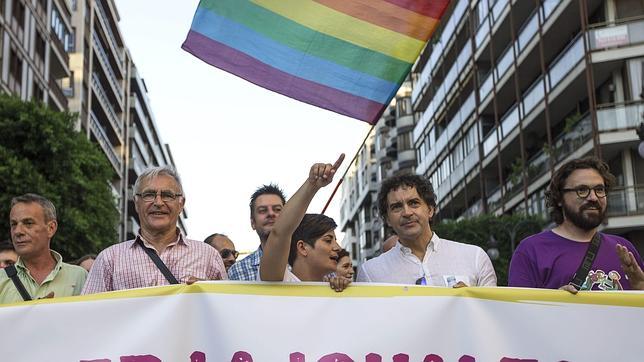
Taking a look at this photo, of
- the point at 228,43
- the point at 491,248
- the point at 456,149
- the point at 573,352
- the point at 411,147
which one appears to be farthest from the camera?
the point at 411,147

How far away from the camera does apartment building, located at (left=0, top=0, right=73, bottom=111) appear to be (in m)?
29.7

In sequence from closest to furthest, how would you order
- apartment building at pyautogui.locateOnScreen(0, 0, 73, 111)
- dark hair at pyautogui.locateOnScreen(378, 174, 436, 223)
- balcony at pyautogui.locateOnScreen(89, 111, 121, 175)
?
dark hair at pyautogui.locateOnScreen(378, 174, 436, 223) < apartment building at pyautogui.locateOnScreen(0, 0, 73, 111) < balcony at pyautogui.locateOnScreen(89, 111, 121, 175)

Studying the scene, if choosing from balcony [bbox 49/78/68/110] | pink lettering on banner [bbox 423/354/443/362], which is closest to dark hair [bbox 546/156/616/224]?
pink lettering on banner [bbox 423/354/443/362]

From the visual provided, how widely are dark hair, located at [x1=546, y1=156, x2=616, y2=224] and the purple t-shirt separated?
0.26m

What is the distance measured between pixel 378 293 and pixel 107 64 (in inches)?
2102

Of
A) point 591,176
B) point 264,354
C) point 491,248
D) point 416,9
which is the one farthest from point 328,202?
point 491,248

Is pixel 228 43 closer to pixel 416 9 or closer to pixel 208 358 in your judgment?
pixel 416 9

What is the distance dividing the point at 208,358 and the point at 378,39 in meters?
1.78

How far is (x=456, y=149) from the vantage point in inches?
1769

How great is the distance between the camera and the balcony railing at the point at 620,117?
1046 inches

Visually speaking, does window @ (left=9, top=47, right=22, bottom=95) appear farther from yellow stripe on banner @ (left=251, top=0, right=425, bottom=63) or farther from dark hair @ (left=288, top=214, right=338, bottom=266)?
yellow stripe on banner @ (left=251, top=0, right=425, bottom=63)

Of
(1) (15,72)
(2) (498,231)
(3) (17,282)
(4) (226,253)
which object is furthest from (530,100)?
(3) (17,282)

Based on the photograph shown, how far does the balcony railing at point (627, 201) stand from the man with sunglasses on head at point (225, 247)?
20.1 metres

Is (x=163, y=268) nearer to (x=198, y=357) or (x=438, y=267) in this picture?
(x=198, y=357)
